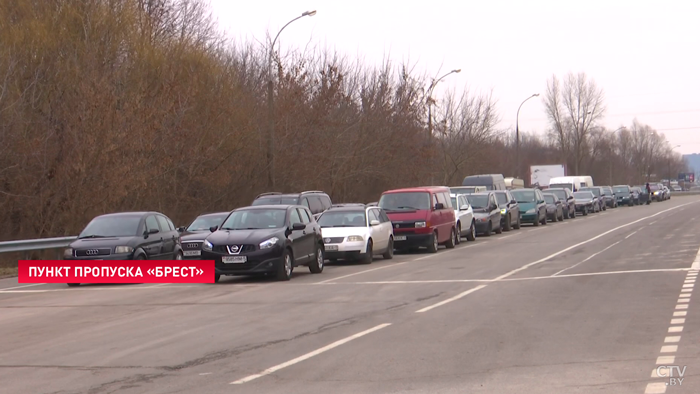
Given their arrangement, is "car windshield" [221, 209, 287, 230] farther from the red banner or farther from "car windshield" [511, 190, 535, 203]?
"car windshield" [511, 190, 535, 203]

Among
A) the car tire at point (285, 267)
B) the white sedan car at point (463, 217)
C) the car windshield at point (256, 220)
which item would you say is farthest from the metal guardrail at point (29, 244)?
the white sedan car at point (463, 217)

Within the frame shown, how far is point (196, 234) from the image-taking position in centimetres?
2320

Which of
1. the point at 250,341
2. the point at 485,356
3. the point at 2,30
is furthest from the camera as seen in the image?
the point at 2,30

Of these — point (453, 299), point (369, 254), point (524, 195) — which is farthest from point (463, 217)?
point (453, 299)

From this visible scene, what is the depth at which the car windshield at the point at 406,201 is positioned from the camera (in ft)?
87.9

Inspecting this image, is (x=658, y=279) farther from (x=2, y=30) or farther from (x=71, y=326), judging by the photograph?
(x=2, y=30)

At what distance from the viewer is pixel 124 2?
32.7 meters

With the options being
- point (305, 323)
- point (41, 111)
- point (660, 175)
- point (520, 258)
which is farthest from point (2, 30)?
point (660, 175)

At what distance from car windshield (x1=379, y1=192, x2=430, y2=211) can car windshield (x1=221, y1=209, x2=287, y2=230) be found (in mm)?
8753

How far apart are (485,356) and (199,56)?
29.5 metres

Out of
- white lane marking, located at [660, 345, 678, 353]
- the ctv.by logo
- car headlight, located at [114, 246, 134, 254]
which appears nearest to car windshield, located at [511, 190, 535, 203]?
car headlight, located at [114, 246, 134, 254]

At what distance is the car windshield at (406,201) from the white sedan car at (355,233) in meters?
2.77

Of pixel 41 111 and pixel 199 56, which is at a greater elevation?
pixel 199 56

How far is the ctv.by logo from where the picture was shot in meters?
7.40
